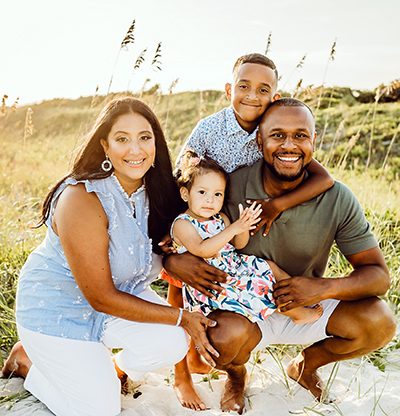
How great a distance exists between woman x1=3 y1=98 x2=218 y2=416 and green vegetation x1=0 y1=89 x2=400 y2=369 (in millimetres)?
539

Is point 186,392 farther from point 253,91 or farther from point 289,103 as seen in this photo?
point 253,91

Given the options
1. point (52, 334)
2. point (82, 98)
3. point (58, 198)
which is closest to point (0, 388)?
point (52, 334)

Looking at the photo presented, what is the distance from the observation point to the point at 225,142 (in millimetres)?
3154

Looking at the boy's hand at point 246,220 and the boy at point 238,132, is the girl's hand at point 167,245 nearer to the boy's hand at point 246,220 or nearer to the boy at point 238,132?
the boy at point 238,132

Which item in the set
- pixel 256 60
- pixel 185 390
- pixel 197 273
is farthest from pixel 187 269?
pixel 256 60

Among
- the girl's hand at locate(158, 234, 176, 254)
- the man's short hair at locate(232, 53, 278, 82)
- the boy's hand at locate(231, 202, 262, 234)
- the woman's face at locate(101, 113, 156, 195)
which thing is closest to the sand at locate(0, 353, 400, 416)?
the girl's hand at locate(158, 234, 176, 254)

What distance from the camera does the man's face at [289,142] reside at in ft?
8.58

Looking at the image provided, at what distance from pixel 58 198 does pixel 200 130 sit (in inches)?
50.5

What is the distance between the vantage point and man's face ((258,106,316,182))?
8.58ft

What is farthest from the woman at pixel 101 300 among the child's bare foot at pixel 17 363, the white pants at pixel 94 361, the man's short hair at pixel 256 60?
the man's short hair at pixel 256 60

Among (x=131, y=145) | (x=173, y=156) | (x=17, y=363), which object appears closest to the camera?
(x=131, y=145)

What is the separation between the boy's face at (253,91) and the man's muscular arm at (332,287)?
1209 mm

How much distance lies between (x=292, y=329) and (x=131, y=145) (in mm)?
1576

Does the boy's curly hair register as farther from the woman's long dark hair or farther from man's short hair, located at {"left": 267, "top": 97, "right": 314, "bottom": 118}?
man's short hair, located at {"left": 267, "top": 97, "right": 314, "bottom": 118}
